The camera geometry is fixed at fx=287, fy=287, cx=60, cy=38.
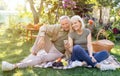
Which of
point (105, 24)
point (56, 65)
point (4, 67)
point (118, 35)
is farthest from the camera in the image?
point (105, 24)

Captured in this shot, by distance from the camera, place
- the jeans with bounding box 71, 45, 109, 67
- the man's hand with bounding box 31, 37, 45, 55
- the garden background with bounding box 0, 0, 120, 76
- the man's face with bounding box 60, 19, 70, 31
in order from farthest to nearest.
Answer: the man's hand with bounding box 31, 37, 45, 55, the man's face with bounding box 60, 19, 70, 31, the jeans with bounding box 71, 45, 109, 67, the garden background with bounding box 0, 0, 120, 76

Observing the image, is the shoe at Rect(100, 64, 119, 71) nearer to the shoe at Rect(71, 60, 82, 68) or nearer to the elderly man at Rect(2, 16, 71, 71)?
the shoe at Rect(71, 60, 82, 68)

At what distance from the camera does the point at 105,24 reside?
424 inches

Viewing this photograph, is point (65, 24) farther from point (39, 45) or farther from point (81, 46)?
point (39, 45)

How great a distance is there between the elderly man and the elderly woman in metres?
0.17

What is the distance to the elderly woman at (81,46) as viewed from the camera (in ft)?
16.8

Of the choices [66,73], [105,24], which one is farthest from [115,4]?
[66,73]

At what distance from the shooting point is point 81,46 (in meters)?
5.37

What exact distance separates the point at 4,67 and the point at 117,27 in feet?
20.6

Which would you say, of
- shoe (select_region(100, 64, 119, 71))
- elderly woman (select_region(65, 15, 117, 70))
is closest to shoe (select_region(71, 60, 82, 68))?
elderly woman (select_region(65, 15, 117, 70))

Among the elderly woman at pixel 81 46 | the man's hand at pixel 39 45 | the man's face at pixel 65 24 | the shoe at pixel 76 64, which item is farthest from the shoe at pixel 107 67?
the man's hand at pixel 39 45

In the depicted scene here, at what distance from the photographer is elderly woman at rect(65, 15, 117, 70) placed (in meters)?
5.11

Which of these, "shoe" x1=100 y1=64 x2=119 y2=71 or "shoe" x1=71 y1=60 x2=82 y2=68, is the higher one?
"shoe" x1=71 y1=60 x2=82 y2=68

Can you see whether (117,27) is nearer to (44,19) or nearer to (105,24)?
(105,24)
